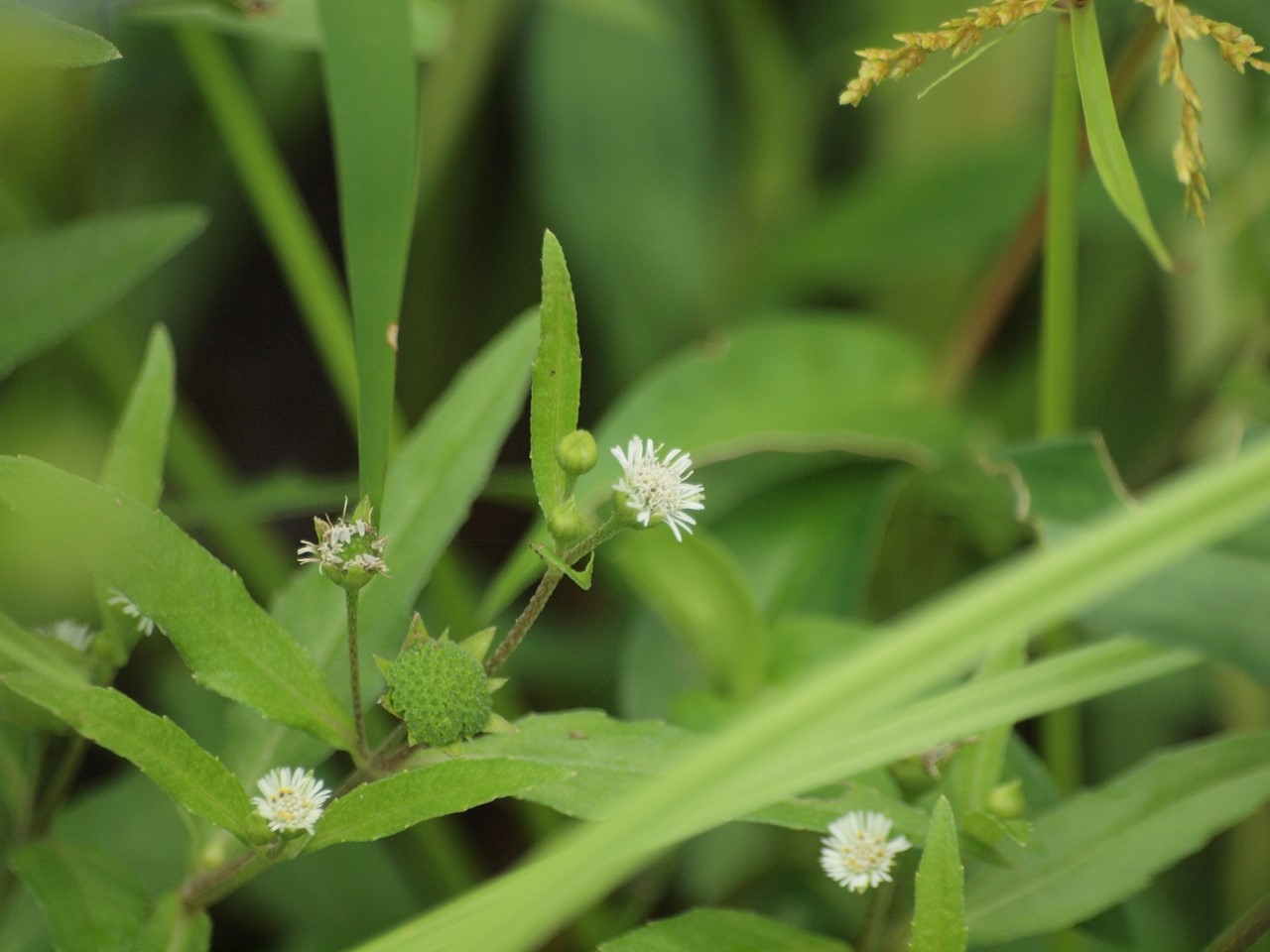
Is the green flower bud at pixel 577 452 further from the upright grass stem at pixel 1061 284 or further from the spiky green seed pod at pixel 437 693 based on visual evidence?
the upright grass stem at pixel 1061 284

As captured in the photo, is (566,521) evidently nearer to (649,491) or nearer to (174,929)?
(649,491)

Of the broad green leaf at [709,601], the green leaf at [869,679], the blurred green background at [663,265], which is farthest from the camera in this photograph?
the blurred green background at [663,265]

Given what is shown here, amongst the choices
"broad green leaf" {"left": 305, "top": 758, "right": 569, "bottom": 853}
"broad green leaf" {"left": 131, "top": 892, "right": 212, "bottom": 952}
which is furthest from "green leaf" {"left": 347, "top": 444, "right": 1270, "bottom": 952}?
"broad green leaf" {"left": 131, "top": 892, "right": 212, "bottom": 952}

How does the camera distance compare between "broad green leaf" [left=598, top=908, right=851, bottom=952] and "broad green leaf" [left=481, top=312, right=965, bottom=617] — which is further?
"broad green leaf" [left=481, top=312, right=965, bottom=617]

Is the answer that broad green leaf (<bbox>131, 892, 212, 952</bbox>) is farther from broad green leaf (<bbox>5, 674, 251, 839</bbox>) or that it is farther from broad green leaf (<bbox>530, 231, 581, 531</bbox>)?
broad green leaf (<bbox>530, 231, 581, 531</bbox>)

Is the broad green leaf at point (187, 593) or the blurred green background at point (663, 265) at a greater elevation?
the blurred green background at point (663, 265)

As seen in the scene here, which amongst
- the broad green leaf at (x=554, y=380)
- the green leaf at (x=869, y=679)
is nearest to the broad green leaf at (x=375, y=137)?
the broad green leaf at (x=554, y=380)
